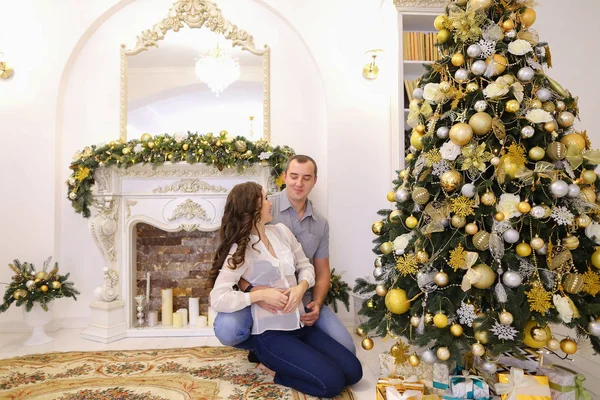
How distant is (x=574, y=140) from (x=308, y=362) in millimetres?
1569

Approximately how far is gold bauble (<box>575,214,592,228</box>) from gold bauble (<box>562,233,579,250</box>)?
2.4 inches

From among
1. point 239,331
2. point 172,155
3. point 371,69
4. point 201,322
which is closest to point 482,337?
point 239,331

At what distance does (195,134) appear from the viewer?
3266 millimetres

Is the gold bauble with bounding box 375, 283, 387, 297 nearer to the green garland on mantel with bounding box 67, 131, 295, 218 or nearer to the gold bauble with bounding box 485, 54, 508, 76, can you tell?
the gold bauble with bounding box 485, 54, 508, 76

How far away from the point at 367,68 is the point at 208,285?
236 cm

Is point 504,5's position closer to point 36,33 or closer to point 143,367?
point 143,367

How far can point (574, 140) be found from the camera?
1792 mm

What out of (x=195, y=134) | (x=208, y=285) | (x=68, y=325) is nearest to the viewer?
(x=208, y=285)

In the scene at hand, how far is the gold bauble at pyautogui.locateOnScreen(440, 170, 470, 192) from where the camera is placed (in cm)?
179

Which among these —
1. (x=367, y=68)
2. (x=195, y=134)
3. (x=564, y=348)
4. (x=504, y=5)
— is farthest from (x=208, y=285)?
(x=367, y=68)

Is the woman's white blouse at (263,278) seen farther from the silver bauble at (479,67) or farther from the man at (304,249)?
the silver bauble at (479,67)

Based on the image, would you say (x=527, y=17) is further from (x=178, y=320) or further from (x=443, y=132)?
(x=178, y=320)

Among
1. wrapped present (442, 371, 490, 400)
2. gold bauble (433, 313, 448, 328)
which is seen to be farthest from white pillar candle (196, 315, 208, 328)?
gold bauble (433, 313, 448, 328)

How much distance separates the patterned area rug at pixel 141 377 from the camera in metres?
2.12
